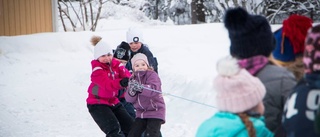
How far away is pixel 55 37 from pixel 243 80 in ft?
41.6

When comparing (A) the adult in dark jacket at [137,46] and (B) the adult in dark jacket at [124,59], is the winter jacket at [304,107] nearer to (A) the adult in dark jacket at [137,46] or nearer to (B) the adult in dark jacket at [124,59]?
(B) the adult in dark jacket at [124,59]

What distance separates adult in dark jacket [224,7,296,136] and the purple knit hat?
404 millimetres

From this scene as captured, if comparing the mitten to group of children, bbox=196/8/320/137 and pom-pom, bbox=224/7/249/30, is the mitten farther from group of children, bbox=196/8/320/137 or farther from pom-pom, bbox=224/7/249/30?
pom-pom, bbox=224/7/249/30

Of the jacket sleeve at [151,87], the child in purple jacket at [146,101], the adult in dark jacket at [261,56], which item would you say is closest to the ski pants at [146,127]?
the child in purple jacket at [146,101]

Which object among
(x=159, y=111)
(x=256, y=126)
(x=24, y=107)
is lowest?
(x=24, y=107)

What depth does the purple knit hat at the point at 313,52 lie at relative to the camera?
2.44 meters

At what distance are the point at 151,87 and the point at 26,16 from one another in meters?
11.2

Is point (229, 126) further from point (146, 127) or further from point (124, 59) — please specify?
point (124, 59)

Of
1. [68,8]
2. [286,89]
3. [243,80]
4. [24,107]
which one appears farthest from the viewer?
[68,8]

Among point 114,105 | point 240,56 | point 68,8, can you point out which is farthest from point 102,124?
point 68,8

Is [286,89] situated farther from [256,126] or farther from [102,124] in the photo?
[102,124]

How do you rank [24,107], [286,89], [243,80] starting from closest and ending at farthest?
1. [243,80]
2. [286,89]
3. [24,107]

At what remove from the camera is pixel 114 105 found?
5.45m

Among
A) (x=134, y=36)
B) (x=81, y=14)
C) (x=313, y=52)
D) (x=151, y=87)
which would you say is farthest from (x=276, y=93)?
(x=81, y=14)
